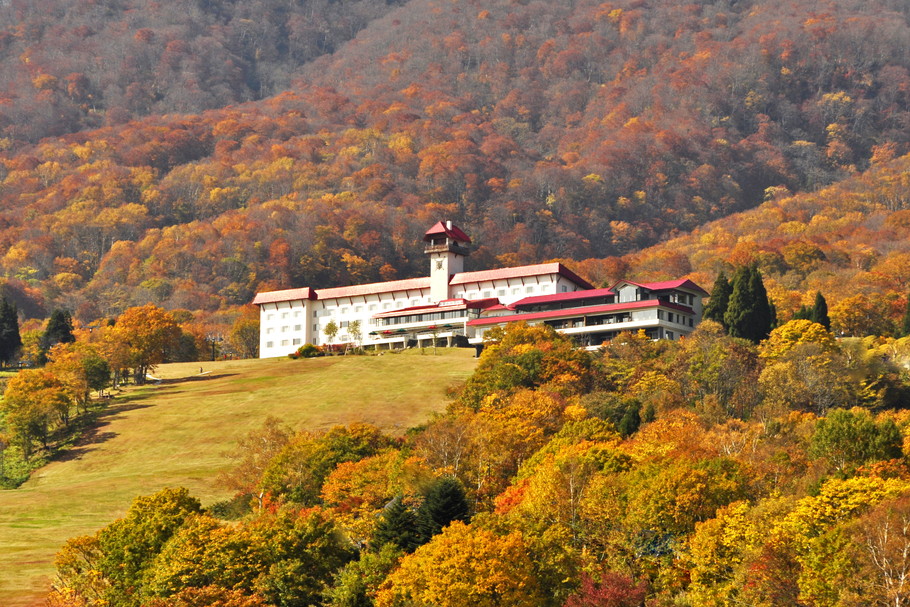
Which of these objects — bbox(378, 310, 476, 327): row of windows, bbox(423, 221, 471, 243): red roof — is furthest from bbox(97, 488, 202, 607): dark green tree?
bbox(423, 221, 471, 243): red roof

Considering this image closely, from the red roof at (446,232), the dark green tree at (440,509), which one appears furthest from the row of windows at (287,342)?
the dark green tree at (440,509)

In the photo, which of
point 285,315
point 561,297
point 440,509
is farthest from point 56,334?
point 440,509

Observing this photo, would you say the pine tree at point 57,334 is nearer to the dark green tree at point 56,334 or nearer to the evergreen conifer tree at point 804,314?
the dark green tree at point 56,334

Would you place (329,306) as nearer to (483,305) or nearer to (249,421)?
(483,305)

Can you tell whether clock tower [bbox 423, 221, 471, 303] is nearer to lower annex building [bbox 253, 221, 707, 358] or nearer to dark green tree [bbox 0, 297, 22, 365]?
lower annex building [bbox 253, 221, 707, 358]

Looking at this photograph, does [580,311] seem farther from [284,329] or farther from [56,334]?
[56,334]

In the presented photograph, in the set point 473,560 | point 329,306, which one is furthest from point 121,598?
point 329,306
